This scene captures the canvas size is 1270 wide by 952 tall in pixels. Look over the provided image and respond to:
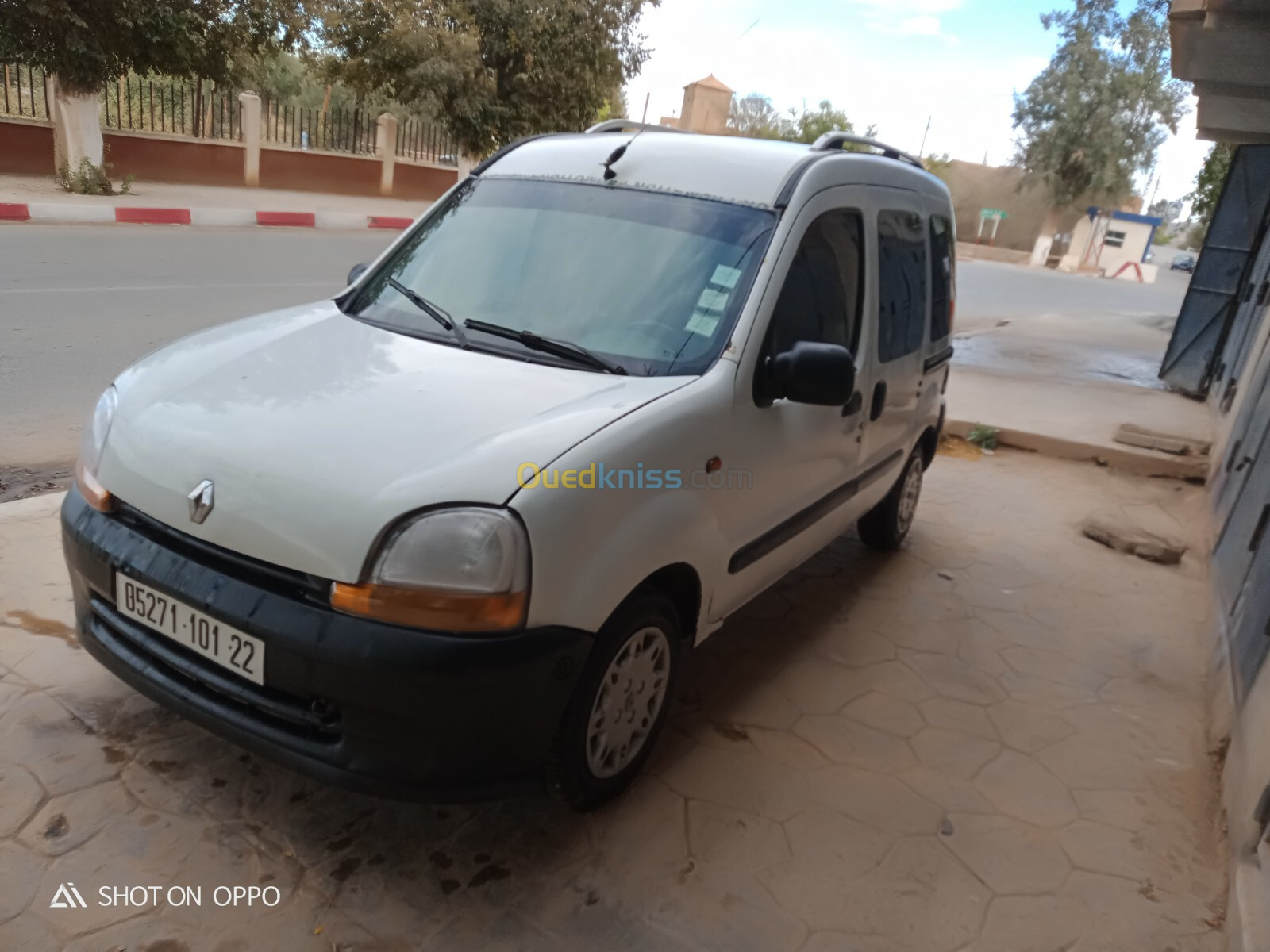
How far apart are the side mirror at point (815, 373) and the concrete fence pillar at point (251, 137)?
67.8 feet

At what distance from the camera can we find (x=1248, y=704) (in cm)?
314

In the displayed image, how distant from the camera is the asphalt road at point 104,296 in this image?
17.8ft

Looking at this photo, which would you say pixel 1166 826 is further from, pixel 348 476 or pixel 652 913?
pixel 348 476

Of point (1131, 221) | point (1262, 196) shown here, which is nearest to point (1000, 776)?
point (1262, 196)

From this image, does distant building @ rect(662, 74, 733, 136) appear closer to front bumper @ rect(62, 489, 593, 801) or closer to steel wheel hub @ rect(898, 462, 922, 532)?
steel wheel hub @ rect(898, 462, 922, 532)

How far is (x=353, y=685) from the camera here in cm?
197

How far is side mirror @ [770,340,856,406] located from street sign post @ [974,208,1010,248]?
49.5m

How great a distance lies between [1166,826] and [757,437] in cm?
186

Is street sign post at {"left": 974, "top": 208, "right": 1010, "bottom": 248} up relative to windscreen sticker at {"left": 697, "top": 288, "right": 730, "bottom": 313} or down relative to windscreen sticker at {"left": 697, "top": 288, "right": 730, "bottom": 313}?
up

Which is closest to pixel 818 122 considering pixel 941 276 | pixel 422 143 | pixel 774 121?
pixel 774 121

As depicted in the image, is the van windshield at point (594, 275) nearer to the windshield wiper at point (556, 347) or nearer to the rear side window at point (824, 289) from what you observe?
the windshield wiper at point (556, 347)

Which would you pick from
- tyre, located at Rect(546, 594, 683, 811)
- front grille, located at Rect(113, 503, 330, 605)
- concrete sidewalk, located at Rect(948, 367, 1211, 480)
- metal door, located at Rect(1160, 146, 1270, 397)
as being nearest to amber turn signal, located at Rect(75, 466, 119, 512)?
front grille, located at Rect(113, 503, 330, 605)

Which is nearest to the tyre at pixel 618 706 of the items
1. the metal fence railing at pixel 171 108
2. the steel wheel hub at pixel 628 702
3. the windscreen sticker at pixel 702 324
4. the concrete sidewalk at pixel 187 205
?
the steel wheel hub at pixel 628 702

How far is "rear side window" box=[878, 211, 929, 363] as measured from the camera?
11.9 feet
